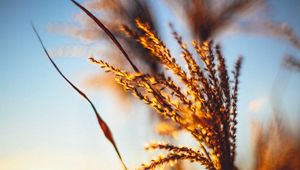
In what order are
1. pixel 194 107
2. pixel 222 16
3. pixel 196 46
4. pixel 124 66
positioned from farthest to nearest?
pixel 124 66 < pixel 222 16 < pixel 196 46 < pixel 194 107

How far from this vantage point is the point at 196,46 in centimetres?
130

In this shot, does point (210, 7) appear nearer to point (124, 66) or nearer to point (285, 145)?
point (124, 66)

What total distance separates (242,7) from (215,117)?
299cm

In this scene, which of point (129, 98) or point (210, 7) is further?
point (129, 98)

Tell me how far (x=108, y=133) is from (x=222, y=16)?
3.26 m

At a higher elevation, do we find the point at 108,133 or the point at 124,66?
the point at 124,66

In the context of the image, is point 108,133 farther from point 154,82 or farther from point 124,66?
point 124,66

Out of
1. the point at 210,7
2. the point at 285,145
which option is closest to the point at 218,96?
the point at 285,145

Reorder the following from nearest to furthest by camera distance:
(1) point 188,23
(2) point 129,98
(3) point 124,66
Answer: (1) point 188,23
(3) point 124,66
(2) point 129,98

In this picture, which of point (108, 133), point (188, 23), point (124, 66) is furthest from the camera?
point (124, 66)

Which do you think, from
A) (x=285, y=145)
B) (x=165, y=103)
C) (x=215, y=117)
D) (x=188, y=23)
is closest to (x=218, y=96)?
(x=215, y=117)

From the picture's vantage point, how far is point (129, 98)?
4.48 metres

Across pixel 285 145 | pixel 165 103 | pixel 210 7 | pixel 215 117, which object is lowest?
pixel 285 145

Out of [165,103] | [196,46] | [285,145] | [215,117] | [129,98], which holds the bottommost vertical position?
[285,145]
